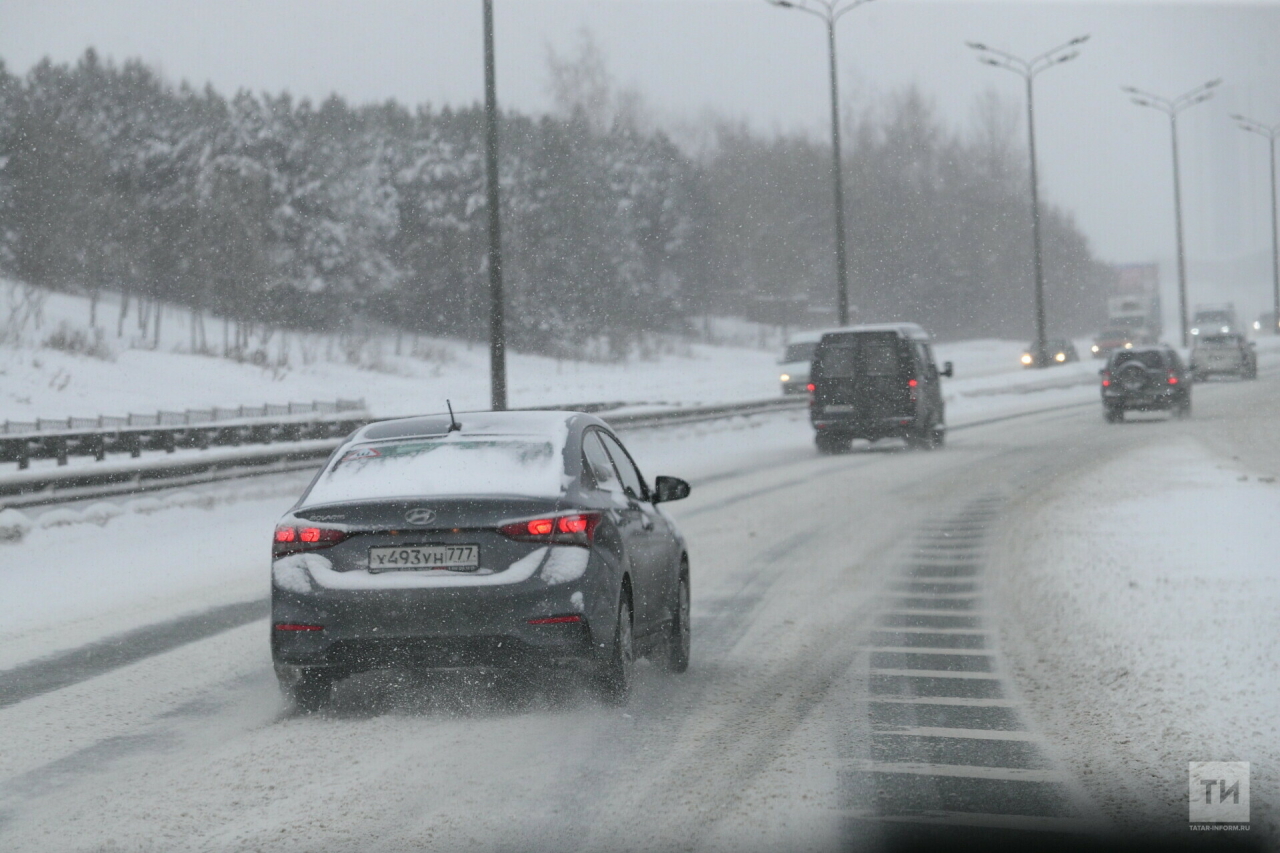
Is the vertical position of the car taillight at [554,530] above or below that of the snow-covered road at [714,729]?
above

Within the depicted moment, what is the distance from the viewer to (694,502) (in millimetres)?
20453

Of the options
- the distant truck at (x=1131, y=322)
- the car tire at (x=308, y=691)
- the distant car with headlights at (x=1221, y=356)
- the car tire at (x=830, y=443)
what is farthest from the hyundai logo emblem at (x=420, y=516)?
the distant truck at (x=1131, y=322)

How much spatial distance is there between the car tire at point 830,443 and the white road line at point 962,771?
878 inches

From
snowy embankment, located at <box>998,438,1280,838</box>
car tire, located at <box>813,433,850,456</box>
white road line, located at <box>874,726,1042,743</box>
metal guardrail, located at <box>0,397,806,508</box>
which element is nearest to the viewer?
snowy embankment, located at <box>998,438,1280,838</box>

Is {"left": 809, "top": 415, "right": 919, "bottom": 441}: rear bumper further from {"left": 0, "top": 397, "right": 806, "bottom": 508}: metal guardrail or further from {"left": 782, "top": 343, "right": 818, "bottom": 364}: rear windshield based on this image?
{"left": 782, "top": 343, "right": 818, "bottom": 364}: rear windshield

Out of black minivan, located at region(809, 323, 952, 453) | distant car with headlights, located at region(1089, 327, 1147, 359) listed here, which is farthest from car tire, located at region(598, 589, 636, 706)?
distant car with headlights, located at region(1089, 327, 1147, 359)

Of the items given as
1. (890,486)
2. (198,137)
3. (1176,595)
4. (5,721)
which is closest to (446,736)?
(5,721)

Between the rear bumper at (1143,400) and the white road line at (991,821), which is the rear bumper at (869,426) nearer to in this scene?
the rear bumper at (1143,400)

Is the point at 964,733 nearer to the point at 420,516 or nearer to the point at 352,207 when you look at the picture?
the point at 420,516

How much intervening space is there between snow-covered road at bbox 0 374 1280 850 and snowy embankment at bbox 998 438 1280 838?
1.2 inches

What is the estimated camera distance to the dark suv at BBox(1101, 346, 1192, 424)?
35.5m

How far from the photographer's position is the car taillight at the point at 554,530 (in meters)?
7.25

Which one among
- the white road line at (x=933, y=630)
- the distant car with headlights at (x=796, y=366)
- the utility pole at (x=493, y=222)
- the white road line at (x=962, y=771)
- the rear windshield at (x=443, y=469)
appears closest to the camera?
the white road line at (x=962, y=771)

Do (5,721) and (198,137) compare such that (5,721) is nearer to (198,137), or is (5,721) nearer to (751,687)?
(751,687)
